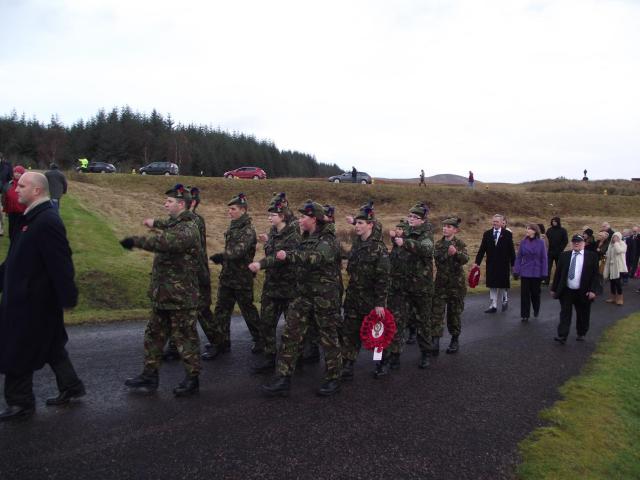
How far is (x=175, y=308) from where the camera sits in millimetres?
5547

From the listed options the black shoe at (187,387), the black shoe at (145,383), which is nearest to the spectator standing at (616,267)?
the black shoe at (187,387)

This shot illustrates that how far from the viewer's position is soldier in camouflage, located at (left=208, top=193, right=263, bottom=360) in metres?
7.18

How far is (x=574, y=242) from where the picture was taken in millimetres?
9578

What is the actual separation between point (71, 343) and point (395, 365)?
4655 mm

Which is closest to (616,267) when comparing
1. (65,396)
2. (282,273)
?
(282,273)

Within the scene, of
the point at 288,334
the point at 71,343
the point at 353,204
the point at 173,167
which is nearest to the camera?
the point at 288,334

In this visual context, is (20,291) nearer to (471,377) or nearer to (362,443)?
(362,443)

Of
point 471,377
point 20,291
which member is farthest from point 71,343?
point 471,377

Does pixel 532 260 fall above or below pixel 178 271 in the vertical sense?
below

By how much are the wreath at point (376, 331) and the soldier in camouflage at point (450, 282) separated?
5.86ft

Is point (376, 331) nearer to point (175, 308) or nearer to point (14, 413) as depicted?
point (175, 308)

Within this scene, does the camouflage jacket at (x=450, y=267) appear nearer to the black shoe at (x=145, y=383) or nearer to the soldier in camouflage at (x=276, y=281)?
the soldier in camouflage at (x=276, y=281)

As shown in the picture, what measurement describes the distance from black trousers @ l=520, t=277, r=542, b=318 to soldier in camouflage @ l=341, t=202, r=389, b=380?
5.64 meters

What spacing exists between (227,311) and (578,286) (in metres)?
6.32
